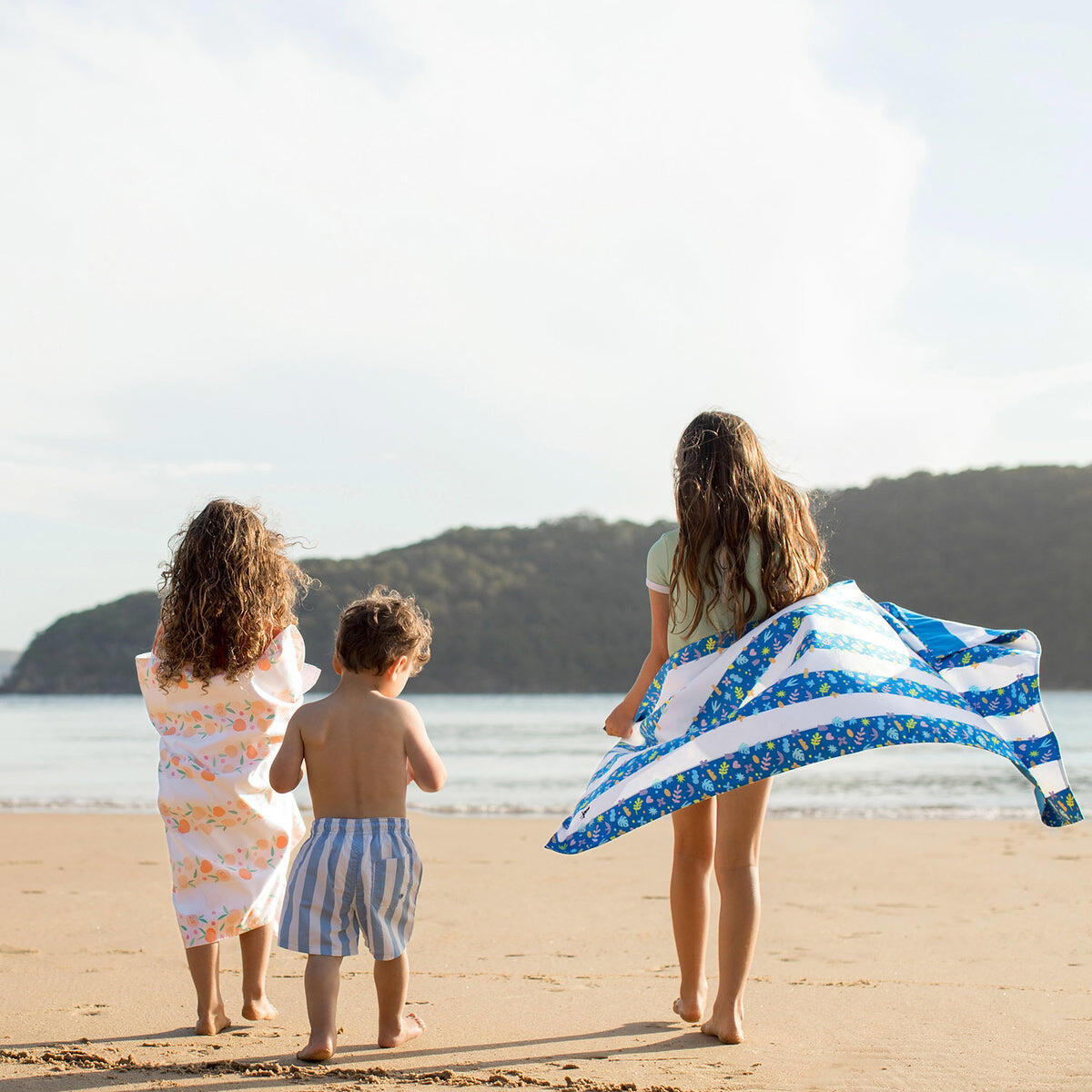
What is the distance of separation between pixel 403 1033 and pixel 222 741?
1.00 m

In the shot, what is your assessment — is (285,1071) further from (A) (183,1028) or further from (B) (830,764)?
(B) (830,764)

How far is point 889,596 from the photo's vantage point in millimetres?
47125

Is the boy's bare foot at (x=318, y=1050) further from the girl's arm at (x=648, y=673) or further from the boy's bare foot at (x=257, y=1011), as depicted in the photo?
the girl's arm at (x=648, y=673)

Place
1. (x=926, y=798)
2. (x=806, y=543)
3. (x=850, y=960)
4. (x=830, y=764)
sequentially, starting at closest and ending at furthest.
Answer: (x=806, y=543) < (x=850, y=960) < (x=926, y=798) < (x=830, y=764)

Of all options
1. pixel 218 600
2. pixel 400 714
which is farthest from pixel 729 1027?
pixel 218 600

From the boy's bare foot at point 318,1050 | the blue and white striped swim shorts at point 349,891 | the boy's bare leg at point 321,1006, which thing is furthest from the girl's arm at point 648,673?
the boy's bare foot at point 318,1050

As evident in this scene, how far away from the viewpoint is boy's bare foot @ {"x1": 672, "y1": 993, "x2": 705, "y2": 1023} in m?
3.33

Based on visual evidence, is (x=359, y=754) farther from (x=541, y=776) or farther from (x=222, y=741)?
(x=541, y=776)

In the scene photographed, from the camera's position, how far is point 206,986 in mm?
3254

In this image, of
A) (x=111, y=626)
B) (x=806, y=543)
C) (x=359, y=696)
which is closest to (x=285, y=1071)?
(x=359, y=696)

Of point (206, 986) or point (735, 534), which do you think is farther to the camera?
point (206, 986)

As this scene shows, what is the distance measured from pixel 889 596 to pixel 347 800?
1838 inches

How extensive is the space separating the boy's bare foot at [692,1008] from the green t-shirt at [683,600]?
3.48 ft

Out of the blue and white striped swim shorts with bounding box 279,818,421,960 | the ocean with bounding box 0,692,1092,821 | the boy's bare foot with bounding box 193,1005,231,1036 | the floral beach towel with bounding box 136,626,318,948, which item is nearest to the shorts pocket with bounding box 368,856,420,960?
the blue and white striped swim shorts with bounding box 279,818,421,960
